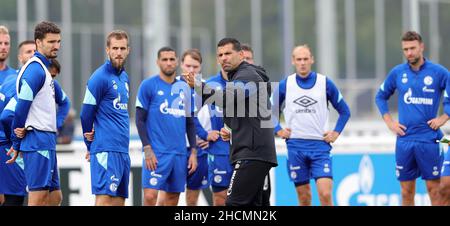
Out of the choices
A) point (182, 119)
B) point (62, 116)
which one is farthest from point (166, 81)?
point (62, 116)

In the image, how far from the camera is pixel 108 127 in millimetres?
10945

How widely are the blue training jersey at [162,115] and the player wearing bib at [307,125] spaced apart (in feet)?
4.70

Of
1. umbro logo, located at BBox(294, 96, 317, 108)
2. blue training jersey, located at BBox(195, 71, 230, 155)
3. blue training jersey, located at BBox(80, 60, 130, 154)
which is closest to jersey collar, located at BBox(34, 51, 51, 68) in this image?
blue training jersey, located at BBox(80, 60, 130, 154)

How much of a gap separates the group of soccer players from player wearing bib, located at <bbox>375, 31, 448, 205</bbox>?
0.04ft

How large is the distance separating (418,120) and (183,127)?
3.09 m

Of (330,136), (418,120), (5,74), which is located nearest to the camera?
(5,74)

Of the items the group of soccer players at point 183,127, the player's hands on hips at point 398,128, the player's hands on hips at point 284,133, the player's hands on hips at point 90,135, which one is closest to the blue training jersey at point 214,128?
the group of soccer players at point 183,127

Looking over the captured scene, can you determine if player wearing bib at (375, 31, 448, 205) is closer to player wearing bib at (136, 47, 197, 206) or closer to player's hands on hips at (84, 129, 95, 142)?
player wearing bib at (136, 47, 197, 206)

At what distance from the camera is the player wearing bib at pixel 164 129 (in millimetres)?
12984

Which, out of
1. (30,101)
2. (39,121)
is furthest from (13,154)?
Result: (30,101)

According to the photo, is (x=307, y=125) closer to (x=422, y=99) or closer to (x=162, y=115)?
(x=422, y=99)

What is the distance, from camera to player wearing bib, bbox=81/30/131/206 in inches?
427

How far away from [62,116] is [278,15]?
23.0m

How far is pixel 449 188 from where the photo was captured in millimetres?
13250
